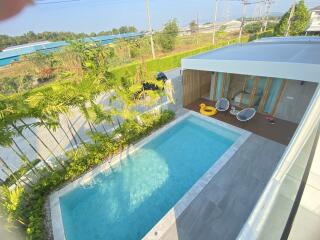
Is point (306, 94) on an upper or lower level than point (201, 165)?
upper

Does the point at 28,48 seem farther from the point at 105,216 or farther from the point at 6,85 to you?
the point at 105,216

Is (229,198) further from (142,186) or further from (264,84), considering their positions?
(264,84)

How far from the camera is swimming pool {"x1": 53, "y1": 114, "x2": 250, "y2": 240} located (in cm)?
550

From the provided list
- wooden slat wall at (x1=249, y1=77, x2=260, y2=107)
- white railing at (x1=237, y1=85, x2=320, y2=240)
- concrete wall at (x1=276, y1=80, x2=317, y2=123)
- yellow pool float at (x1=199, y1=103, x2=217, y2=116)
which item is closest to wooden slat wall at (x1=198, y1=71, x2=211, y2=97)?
yellow pool float at (x1=199, y1=103, x2=217, y2=116)

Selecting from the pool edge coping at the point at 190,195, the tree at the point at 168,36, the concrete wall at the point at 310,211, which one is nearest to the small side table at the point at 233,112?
the pool edge coping at the point at 190,195

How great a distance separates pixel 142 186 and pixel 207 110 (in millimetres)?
6025

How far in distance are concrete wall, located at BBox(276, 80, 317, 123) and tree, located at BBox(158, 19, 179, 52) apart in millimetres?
20958

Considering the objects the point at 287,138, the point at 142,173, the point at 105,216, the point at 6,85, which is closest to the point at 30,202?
the point at 105,216

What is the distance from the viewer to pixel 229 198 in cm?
554

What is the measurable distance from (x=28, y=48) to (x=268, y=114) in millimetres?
30724

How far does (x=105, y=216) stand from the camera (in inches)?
228

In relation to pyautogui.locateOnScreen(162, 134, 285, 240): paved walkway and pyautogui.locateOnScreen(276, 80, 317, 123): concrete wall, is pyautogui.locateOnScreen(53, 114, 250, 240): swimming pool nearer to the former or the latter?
pyautogui.locateOnScreen(162, 134, 285, 240): paved walkway

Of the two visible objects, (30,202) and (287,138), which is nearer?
(30,202)

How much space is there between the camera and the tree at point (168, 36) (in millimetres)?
25750
